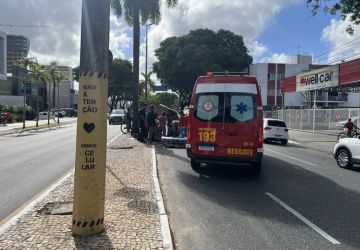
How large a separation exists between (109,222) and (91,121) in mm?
1703

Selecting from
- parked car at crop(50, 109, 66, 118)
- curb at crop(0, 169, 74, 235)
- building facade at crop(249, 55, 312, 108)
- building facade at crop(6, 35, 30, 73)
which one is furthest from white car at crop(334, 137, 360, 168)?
building facade at crop(6, 35, 30, 73)

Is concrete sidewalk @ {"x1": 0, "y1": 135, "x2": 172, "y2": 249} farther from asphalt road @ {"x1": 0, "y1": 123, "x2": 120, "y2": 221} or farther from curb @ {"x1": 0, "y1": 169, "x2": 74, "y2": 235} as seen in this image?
asphalt road @ {"x1": 0, "y1": 123, "x2": 120, "y2": 221}

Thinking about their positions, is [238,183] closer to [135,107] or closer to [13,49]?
[135,107]

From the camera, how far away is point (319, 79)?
30312mm


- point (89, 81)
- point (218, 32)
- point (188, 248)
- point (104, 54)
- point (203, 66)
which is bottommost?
point (188, 248)

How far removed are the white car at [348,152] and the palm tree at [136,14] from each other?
38.4ft

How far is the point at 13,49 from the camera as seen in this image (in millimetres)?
108750

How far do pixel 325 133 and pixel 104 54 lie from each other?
2997cm

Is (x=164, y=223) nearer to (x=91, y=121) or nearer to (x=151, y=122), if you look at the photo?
(x=91, y=121)

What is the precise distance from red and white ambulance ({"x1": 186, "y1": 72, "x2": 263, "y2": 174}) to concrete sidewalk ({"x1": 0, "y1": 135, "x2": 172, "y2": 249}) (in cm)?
191

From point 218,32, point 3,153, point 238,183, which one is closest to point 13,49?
point 218,32

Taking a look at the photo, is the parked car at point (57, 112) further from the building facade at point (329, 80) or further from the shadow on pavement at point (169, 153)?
the shadow on pavement at point (169, 153)

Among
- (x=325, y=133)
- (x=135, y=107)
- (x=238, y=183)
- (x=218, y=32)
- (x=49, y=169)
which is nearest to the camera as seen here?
(x=238, y=183)

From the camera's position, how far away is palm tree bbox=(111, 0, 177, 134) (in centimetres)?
2295
